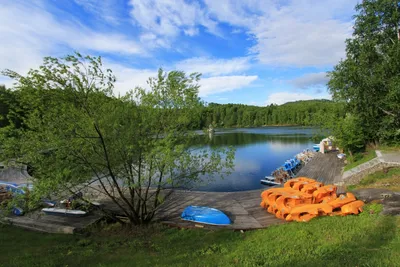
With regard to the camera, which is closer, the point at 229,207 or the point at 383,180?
the point at 229,207

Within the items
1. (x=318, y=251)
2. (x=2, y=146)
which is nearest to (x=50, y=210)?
(x=2, y=146)

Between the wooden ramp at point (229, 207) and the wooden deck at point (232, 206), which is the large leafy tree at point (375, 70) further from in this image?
the wooden ramp at point (229, 207)

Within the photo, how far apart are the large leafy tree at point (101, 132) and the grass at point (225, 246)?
60.5 inches

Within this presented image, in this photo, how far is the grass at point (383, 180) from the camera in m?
9.26

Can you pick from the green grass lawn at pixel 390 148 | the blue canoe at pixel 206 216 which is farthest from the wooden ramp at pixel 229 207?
the green grass lawn at pixel 390 148

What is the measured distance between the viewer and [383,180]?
32.3 ft

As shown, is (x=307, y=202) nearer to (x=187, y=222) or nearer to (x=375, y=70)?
(x=187, y=222)

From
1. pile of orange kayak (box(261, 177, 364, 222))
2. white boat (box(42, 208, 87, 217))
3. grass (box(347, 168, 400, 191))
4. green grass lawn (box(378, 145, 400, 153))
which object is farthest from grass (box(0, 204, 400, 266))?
green grass lawn (box(378, 145, 400, 153))

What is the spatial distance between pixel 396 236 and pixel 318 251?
179 cm

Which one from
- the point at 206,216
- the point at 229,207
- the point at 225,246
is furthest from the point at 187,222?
the point at 225,246

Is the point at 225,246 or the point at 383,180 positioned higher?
the point at 383,180

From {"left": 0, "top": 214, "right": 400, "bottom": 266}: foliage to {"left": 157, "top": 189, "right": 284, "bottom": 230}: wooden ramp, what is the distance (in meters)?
0.56

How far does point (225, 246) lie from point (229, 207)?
11.0 ft

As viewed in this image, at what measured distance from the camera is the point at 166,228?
7770 mm
